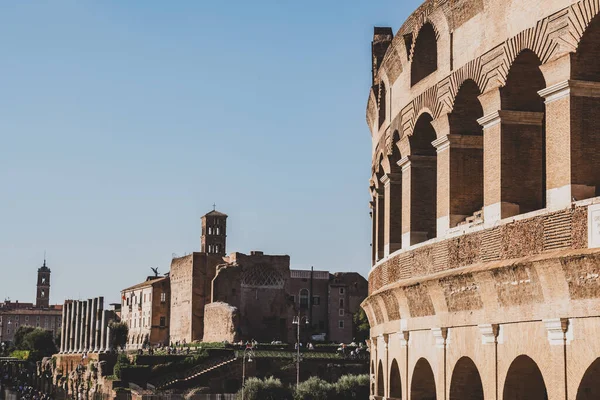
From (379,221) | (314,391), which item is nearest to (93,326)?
(314,391)

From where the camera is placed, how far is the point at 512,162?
13.1 meters

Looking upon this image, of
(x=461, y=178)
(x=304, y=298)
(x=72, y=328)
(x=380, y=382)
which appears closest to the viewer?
(x=461, y=178)

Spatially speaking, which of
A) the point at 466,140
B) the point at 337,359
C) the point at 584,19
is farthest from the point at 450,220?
the point at 337,359

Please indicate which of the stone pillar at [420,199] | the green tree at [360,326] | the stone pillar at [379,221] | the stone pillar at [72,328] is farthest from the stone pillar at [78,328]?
the stone pillar at [420,199]

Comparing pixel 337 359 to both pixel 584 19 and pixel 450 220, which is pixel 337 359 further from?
pixel 584 19

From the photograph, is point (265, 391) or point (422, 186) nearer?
point (422, 186)

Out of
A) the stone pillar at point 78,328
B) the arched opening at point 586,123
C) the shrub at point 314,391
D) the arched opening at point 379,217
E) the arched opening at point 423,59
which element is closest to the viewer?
the arched opening at point 586,123

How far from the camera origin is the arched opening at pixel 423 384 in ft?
53.4

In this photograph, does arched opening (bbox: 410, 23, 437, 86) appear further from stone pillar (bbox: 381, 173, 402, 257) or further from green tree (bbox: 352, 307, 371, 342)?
green tree (bbox: 352, 307, 371, 342)

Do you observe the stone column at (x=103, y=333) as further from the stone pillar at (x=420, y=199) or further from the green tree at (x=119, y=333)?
the stone pillar at (x=420, y=199)

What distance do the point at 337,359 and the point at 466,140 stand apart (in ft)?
153

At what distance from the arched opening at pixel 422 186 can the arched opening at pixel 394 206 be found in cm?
170

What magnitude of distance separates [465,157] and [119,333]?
272 feet

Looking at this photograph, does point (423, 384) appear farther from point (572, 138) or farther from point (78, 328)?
point (78, 328)
